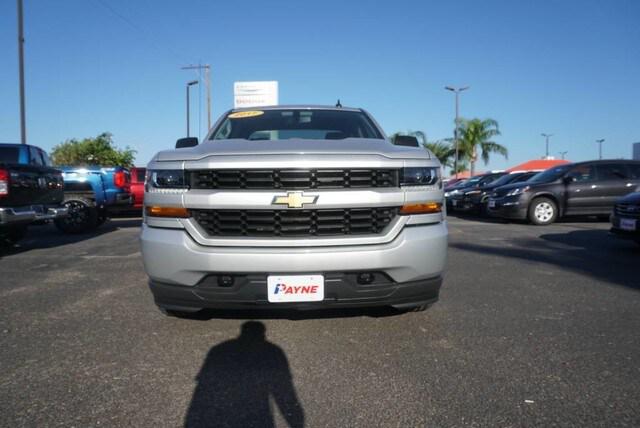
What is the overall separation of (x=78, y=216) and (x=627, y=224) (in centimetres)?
994

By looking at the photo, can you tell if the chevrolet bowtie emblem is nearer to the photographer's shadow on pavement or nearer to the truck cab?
the photographer's shadow on pavement

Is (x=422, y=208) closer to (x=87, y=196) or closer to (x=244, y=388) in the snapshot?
(x=244, y=388)

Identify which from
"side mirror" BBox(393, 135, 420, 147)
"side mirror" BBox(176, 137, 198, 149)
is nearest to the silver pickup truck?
"side mirror" BBox(176, 137, 198, 149)

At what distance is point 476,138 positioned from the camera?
40.8m

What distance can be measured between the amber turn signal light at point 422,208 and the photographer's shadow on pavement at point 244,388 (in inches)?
46.7

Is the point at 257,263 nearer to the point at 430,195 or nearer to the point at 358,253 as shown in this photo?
the point at 358,253

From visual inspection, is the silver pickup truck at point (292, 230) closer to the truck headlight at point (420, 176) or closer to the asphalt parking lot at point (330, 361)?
the truck headlight at point (420, 176)

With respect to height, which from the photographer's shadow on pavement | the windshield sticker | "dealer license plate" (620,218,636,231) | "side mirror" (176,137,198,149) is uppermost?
the windshield sticker

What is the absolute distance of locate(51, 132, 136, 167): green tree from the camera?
46.9m

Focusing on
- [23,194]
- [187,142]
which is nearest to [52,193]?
Answer: [23,194]

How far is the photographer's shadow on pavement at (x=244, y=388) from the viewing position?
217 cm

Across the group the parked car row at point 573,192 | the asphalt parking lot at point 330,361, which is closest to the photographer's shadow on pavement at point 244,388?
the asphalt parking lot at point 330,361

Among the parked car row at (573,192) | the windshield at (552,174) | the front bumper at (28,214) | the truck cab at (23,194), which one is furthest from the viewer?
the windshield at (552,174)

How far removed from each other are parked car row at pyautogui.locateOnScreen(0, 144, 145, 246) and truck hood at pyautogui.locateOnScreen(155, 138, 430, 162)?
461 centimetres
